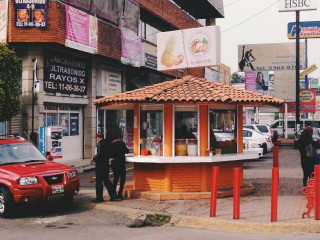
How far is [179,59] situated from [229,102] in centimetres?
299

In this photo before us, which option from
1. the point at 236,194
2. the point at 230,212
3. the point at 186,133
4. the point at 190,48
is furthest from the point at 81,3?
the point at 236,194

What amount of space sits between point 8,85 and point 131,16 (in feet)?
33.8

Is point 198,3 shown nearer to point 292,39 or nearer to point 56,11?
point 292,39

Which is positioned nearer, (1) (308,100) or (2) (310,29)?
(1) (308,100)

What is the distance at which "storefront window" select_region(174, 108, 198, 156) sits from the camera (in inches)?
451

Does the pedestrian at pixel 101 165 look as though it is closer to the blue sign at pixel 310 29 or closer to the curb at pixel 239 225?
the curb at pixel 239 225

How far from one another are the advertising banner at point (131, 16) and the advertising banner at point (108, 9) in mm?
441

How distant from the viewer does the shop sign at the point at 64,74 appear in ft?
58.9

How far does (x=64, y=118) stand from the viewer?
19609mm

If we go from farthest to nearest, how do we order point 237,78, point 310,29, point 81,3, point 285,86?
point 237,78
point 285,86
point 310,29
point 81,3

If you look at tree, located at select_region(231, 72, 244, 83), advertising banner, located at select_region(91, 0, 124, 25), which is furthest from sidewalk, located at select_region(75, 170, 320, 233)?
tree, located at select_region(231, 72, 244, 83)

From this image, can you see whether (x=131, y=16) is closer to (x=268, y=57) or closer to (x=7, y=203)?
(x=7, y=203)

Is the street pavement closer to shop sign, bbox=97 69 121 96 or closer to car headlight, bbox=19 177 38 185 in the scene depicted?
car headlight, bbox=19 177 38 185

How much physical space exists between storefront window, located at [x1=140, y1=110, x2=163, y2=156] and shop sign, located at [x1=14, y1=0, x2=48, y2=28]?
714 centimetres
